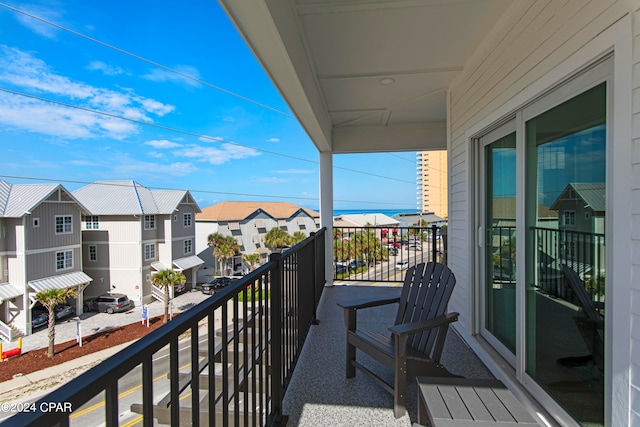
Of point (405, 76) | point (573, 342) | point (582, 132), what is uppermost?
point (405, 76)

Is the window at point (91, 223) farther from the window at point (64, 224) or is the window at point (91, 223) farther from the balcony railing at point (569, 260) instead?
the balcony railing at point (569, 260)

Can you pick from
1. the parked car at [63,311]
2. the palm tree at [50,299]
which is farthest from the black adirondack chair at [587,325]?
the parked car at [63,311]

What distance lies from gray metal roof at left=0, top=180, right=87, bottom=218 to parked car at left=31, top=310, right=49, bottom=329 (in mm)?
3364

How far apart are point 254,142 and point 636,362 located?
29.0 meters

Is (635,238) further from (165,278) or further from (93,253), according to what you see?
(165,278)

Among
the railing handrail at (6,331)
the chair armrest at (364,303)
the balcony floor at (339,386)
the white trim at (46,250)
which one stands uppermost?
the chair armrest at (364,303)

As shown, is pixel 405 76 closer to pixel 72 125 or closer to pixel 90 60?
pixel 72 125

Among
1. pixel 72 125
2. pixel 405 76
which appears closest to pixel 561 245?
pixel 405 76

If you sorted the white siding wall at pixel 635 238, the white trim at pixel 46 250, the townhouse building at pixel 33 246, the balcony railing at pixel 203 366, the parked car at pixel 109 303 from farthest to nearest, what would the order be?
the parked car at pixel 109 303
the white trim at pixel 46 250
the townhouse building at pixel 33 246
the white siding wall at pixel 635 238
the balcony railing at pixel 203 366

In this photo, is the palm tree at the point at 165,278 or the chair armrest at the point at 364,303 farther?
the palm tree at the point at 165,278

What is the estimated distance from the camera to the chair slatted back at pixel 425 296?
6.97 feet

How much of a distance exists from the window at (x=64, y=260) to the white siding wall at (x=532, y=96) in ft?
25.1

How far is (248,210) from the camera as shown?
72.4 ft

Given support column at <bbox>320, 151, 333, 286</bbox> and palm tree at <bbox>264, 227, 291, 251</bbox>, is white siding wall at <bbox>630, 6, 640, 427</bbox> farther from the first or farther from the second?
palm tree at <bbox>264, 227, 291, 251</bbox>
